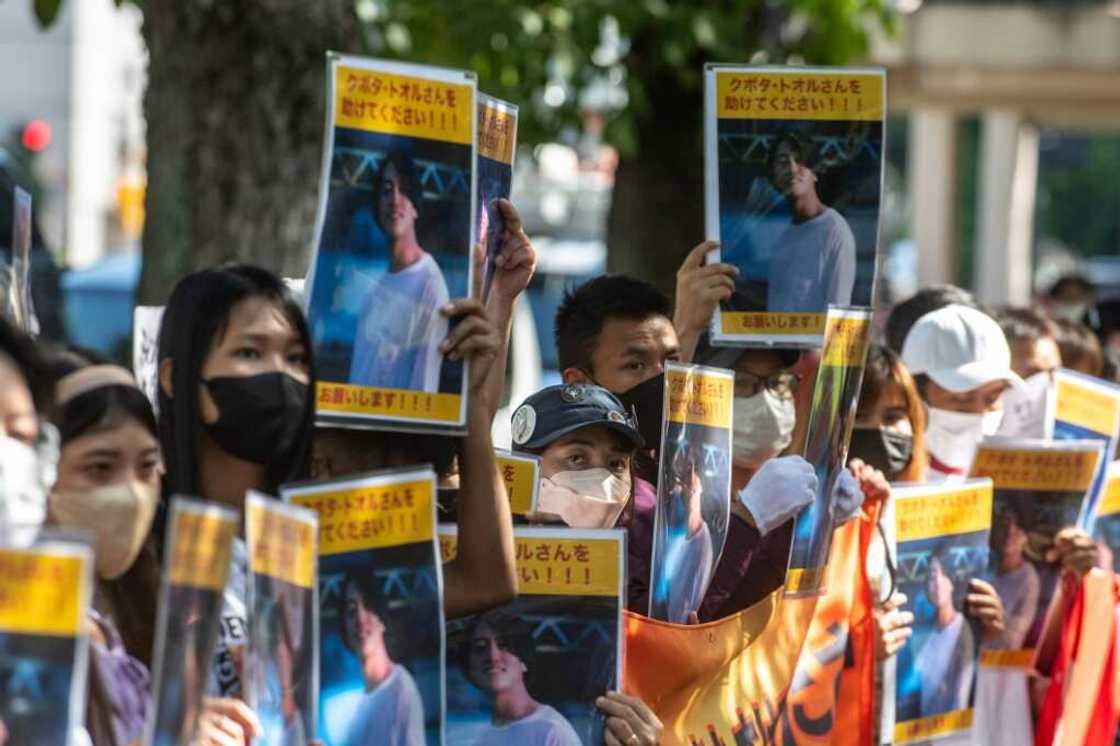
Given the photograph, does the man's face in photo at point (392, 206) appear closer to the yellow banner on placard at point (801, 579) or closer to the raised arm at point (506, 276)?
the raised arm at point (506, 276)

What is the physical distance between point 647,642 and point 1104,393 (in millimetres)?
1916

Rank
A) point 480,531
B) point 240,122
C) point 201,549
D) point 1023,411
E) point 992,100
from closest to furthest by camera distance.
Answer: point 201,549 → point 480,531 → point 1023,411 → point 240,122 → point 992,100

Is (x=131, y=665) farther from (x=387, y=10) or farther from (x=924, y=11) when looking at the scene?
(x=924, y=11)

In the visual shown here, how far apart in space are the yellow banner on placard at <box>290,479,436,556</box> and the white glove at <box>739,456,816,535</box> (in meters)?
1.15

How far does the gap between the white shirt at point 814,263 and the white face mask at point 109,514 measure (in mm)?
1690

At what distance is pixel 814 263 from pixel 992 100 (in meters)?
21.8

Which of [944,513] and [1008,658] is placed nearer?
[944,513]

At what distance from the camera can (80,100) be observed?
2864 cm

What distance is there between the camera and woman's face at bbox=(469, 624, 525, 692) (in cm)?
362

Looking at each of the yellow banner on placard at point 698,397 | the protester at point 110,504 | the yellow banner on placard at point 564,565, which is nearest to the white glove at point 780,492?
the yellow banner on placard at point 698,397

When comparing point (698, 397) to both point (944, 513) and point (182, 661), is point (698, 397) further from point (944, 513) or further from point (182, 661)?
point (182, 661)

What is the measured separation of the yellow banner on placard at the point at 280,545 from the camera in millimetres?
2947

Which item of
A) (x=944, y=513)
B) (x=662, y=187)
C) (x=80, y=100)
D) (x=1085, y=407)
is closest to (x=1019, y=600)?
(x=944, y=513)

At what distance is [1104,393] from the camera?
5523 millimetres
